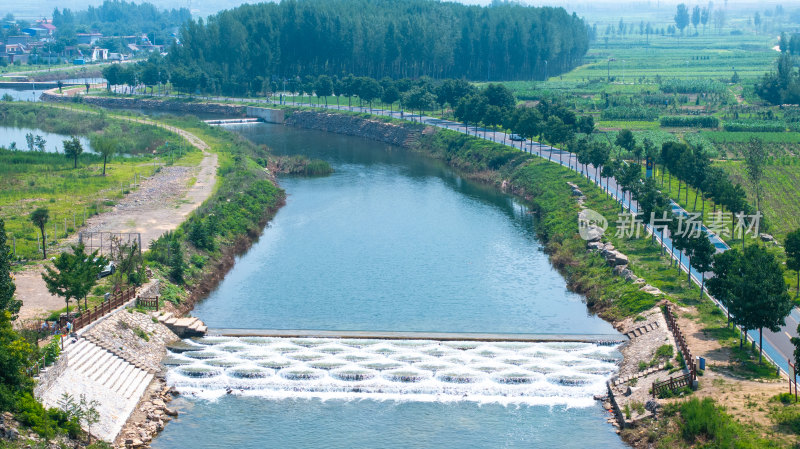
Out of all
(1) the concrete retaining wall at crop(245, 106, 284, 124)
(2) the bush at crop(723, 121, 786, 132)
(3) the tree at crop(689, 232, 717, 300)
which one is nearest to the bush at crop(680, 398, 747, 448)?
(3) the tree at crop(689, 232, 717, 300)

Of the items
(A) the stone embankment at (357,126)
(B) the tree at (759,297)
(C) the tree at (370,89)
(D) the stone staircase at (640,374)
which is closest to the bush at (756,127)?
(A) the stone embankment at (357,126)

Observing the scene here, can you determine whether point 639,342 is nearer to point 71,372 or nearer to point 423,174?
point 71,372

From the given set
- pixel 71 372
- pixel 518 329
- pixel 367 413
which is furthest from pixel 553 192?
pixel 71 372

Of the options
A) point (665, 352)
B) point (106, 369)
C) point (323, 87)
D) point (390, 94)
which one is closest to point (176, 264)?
point (106, 369)

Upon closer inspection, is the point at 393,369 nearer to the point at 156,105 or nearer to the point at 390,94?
the point at 390,94

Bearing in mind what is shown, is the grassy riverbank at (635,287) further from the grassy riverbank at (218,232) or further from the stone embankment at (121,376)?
the grassy riverbank at (218,232)
